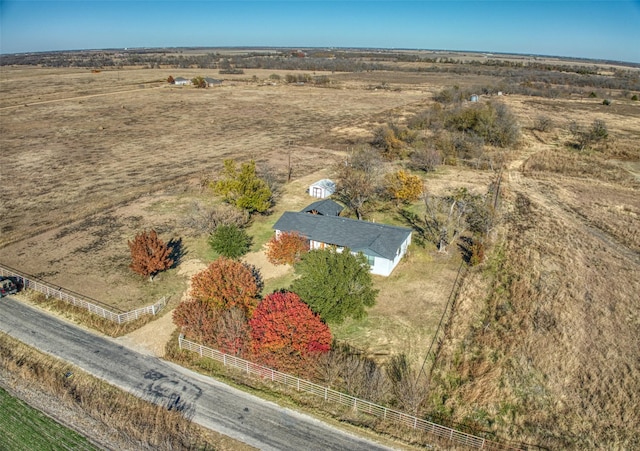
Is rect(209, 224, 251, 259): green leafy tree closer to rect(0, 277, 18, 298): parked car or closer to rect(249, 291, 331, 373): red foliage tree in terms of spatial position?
rect(249, 291, 331, 373): red foliage tree

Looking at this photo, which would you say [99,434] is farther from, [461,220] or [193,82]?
[193,82]

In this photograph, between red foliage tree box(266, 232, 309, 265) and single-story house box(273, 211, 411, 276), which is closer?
single-story house box(273, 211, 411, 276)

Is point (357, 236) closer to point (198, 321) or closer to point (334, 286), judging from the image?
point (334, 286)

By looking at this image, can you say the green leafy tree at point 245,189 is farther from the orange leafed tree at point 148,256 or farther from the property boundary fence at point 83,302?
the property boundary fence at point 83,302

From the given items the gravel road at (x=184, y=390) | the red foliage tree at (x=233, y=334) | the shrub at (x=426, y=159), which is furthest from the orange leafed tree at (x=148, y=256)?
the shrub at (x=426, y=159)

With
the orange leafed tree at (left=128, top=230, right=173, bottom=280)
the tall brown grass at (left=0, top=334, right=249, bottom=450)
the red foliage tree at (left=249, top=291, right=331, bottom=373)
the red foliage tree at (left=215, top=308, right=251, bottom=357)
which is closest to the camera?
the tall brown grass at (left=0, top=334, right=249, bottom=450)

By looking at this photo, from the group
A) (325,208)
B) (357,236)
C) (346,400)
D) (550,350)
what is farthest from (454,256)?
(346,400)

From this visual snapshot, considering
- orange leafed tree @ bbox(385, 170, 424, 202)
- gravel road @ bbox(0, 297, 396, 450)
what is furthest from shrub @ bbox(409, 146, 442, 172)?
gravel road @ bbox(0, 297, 396, 450)
